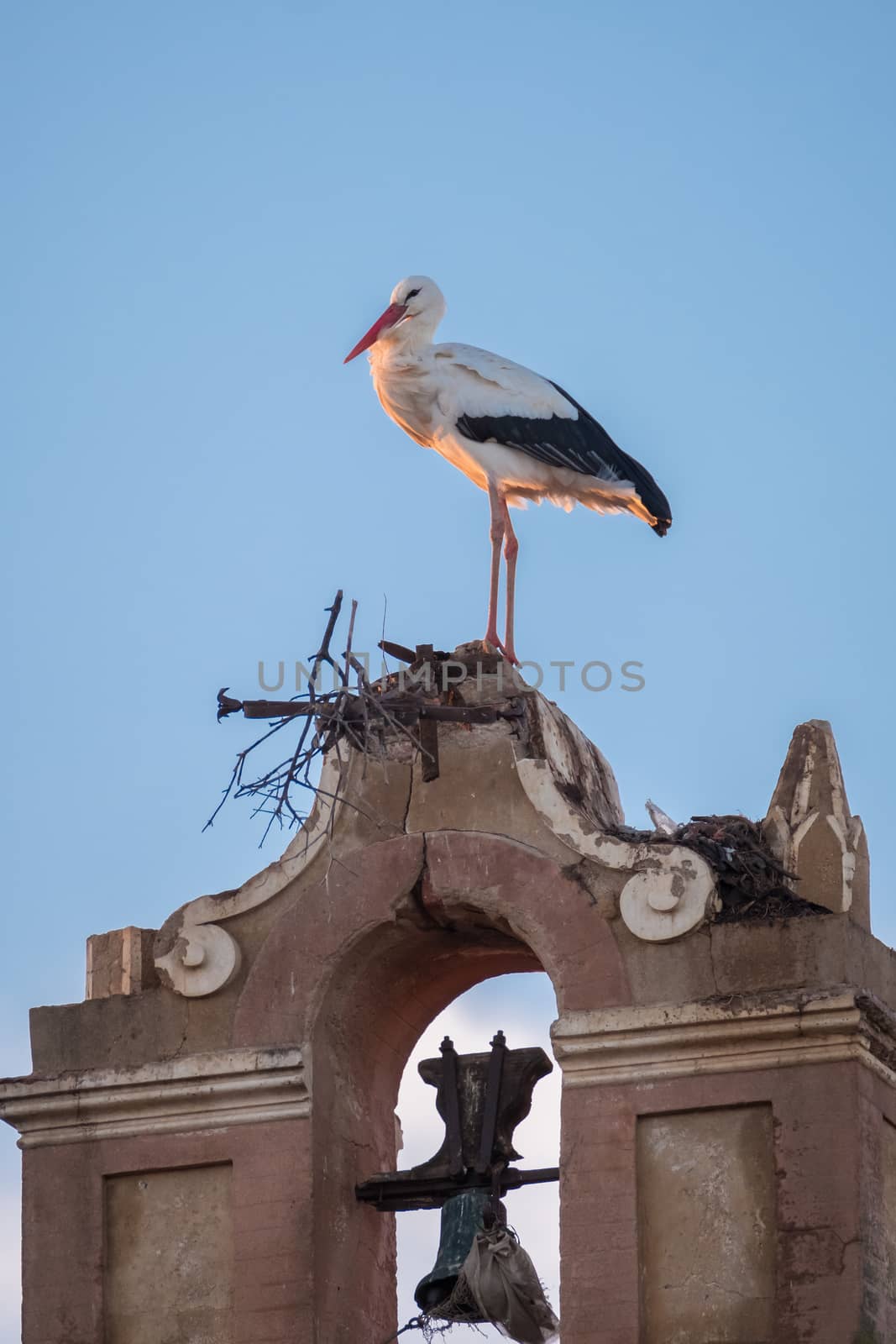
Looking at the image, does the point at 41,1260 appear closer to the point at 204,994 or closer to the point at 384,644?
the point at 204,994

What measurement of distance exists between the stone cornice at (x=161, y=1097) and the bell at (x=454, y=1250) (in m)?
0.88

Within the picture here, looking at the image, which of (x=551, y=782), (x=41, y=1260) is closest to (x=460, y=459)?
(x=551, y=782)

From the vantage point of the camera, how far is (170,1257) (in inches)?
663

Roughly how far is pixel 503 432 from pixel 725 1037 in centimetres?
372

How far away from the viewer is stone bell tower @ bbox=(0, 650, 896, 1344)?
15797mm

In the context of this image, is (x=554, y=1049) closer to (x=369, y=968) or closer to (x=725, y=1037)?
(x=725, y=1037)

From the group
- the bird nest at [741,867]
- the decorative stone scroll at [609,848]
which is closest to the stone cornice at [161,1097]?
the decorative stone scroll at [609,848]

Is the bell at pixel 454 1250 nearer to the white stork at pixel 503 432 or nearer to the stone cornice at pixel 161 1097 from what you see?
the stone cornice at pixel 161 1097

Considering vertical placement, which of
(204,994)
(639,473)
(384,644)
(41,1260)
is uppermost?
(639,473)

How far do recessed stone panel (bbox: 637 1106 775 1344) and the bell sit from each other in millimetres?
1080

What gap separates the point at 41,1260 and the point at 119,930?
5.51 feet

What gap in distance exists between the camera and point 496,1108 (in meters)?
17.0

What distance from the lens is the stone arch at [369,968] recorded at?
16.5 m


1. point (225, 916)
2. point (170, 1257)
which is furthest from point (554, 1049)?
point (170, 1257)
